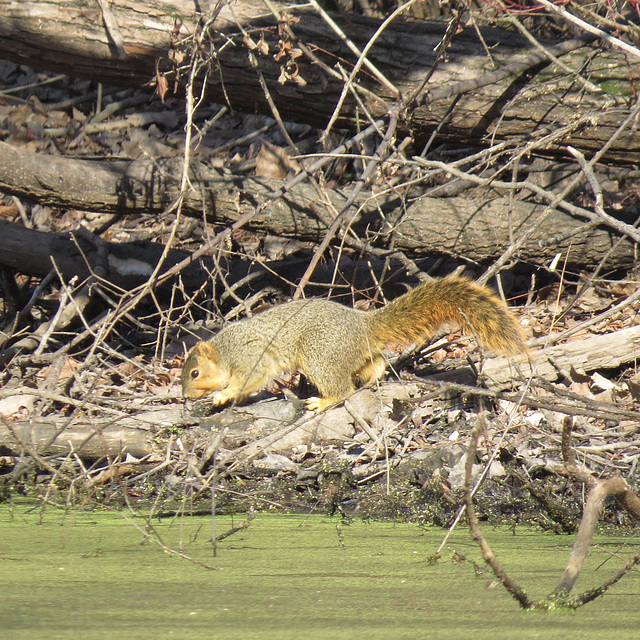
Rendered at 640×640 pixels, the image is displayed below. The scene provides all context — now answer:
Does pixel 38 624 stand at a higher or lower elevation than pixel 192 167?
lower

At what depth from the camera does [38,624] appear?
6.94ft

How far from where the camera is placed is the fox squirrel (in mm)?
4199

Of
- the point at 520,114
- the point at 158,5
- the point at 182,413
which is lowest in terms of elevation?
the point at 182,413

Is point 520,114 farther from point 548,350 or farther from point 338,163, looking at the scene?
point 338,163

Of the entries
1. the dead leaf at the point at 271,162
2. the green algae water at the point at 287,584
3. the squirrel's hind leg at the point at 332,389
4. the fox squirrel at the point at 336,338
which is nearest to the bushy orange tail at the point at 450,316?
the fox squirrel at the point at 336,338

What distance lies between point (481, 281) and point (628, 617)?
98.6 inches

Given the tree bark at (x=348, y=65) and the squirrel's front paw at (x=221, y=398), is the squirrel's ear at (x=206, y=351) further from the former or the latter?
the tree bark at (x=348, y=65)

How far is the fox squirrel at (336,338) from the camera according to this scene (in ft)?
13.8

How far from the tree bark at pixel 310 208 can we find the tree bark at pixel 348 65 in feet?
1.58

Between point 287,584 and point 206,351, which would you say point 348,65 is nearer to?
point 206,351

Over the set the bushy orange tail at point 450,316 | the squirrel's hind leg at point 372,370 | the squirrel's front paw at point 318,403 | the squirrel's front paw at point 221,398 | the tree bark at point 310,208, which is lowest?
the squirrel's front paw at point 221,398

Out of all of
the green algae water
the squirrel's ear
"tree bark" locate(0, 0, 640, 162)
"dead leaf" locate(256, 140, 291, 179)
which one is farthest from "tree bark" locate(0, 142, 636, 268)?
the green algae water

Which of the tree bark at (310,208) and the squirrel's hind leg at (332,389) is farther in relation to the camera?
the tree bark at (310,208)

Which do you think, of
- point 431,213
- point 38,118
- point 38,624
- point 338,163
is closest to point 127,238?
point 338,163
